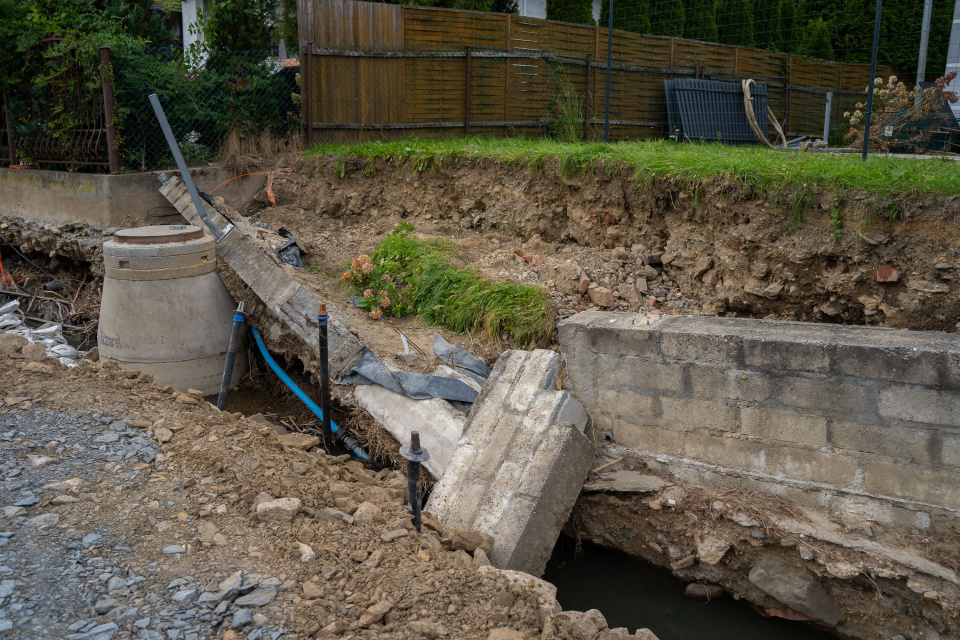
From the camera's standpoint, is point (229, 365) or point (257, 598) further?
point (229, 365)

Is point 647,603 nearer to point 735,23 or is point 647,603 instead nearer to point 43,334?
point 43,334

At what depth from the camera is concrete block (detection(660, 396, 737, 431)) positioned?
14.7ft

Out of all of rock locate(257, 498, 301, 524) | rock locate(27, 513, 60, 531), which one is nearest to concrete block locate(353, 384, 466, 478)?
rock locate(257, 498, 301, 524)

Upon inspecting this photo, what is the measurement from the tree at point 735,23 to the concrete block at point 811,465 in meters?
14.4

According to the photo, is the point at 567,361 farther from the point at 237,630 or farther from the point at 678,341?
the point at 237,630

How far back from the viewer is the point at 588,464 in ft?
14.9

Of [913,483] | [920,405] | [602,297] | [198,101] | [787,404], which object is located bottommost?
[913,483]

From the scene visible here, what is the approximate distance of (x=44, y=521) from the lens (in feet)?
11.3

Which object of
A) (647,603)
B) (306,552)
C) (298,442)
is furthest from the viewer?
(298,442)

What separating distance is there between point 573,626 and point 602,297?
345 cm

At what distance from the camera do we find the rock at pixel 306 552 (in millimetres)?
3250

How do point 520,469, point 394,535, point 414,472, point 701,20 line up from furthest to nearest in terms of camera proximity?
point 701,20 → point 520,469 → point 414,472 → point 394,535

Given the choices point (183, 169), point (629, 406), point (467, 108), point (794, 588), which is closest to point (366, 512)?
point (629, 406)

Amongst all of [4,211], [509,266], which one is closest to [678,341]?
[509,266]
